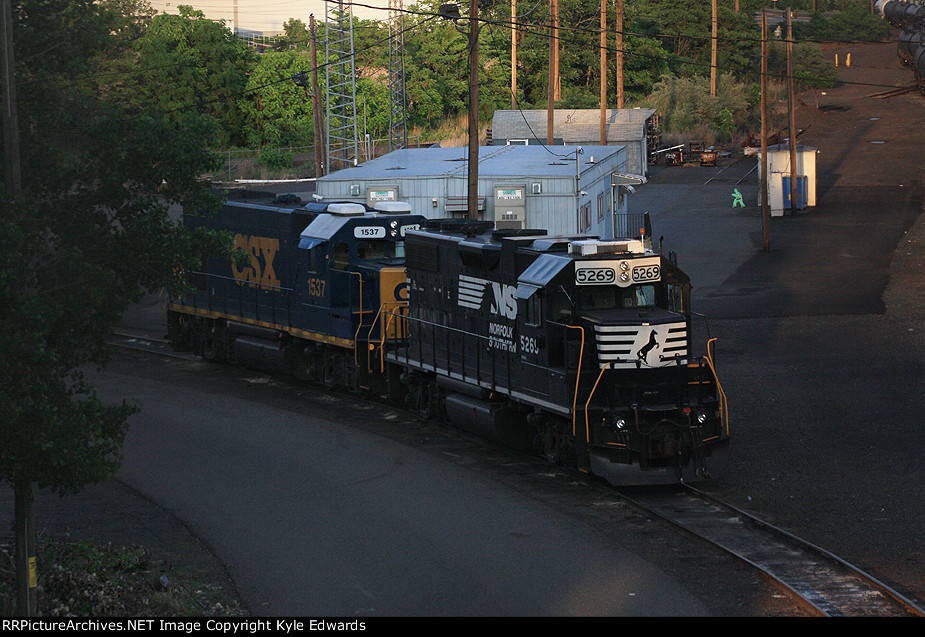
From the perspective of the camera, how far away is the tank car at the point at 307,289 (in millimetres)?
23500

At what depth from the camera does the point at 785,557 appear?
13.5m

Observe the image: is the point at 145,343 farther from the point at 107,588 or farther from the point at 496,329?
the point at 107,588

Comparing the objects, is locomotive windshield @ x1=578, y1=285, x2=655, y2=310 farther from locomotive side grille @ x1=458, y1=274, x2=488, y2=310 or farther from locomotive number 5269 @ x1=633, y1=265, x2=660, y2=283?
locomotive side grille @ x1=458, y1=274, x2=488, y2=310

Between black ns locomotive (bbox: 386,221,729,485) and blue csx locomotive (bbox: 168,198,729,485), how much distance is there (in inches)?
0.9

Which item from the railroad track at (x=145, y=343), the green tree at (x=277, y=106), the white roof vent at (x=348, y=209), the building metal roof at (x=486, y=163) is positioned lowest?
the railroad track at (x=145, y=343)

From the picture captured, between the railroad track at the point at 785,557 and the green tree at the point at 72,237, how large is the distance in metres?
7.43

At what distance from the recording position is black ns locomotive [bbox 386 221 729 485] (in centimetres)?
A: 1603

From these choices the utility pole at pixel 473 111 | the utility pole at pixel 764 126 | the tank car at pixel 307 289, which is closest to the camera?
the tank car at pixel 307 289

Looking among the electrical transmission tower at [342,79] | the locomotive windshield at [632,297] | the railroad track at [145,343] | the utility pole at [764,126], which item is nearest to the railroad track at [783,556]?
the locomotive windshield at [632,297]

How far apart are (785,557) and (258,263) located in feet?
55.5

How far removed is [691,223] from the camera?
5147 cm

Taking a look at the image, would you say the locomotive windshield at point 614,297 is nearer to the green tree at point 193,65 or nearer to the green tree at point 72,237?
the green tree at point 72,237

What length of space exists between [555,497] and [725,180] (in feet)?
171

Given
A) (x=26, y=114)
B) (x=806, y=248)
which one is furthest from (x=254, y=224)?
(x=806, y=248)
